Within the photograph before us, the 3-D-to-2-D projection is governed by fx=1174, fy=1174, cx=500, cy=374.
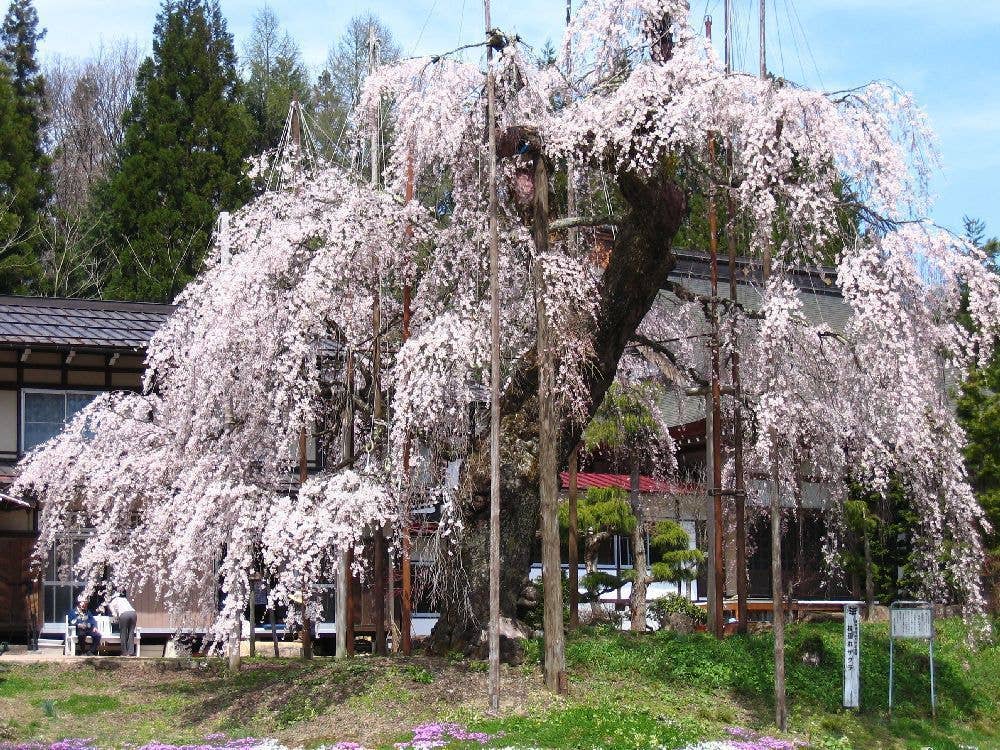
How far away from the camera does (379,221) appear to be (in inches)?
608

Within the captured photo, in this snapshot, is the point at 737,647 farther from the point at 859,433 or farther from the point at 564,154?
the point at 564,154

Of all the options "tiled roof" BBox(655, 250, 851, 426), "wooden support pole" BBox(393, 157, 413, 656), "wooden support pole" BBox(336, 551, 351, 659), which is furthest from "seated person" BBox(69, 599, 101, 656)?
→ "tiled roof" BBox(655, 250, 851, 426)

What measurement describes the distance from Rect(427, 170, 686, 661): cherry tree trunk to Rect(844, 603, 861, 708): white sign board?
4.27 metres

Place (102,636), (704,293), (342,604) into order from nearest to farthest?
1. (342,604)
2. (102,636)
3. (704,293)

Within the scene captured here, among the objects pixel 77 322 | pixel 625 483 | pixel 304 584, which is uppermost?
pixel 77 322

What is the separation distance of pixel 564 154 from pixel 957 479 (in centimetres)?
693

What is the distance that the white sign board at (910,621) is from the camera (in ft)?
51.8

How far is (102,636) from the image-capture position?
70.1 ft

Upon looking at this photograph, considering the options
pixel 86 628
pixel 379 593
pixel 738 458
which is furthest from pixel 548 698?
pixel 86 628

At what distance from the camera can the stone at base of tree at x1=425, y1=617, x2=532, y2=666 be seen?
51.2ft

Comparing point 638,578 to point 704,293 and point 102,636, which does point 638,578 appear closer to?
point 102,636

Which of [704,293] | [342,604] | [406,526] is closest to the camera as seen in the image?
[406,526]

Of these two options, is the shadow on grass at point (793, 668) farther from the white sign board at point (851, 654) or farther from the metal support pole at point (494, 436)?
the metal support pole at point (494, 436)

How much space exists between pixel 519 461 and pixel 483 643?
248 cm
